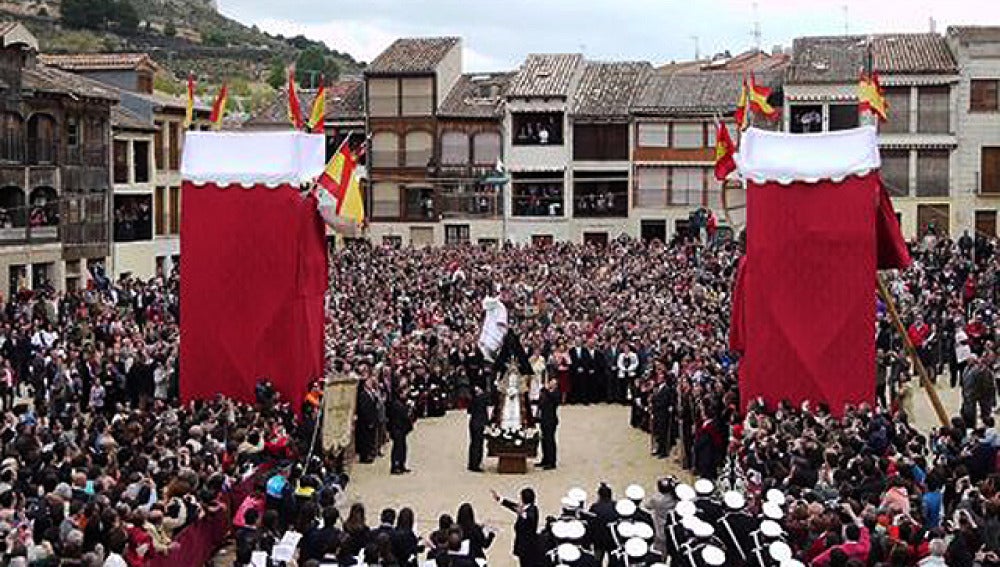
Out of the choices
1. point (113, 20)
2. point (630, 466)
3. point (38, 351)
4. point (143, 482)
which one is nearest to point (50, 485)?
point (143, 482)

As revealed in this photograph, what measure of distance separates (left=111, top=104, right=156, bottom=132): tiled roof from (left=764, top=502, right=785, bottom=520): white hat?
38.5 meters

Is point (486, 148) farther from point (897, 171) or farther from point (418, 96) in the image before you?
point (897, 171)

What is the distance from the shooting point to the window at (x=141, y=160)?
50.4 m

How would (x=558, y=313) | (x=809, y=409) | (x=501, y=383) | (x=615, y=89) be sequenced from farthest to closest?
1. (x=615, y=89)
2. (x=558, y=313)
3. (x=501, y=383)
4. (x=809, y=409)

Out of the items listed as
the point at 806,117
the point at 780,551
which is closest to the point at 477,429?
the point at 780,551

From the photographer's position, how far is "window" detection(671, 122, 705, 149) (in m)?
56.2

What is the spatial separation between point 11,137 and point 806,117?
1049 inches

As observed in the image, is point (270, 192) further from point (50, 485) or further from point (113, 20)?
point (113, 20)

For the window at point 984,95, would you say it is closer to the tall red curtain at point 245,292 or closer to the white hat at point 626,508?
the tall red curtain at point 245,292

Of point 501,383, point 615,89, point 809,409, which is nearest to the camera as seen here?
point 809,409

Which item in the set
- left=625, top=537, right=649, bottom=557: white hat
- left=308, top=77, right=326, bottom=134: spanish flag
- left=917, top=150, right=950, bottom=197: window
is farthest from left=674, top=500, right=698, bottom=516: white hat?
left=917, top=150, right=950, bottom=197: window

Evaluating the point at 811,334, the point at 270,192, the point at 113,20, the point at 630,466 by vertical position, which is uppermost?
the point at 113,20

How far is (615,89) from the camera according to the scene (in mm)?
58750

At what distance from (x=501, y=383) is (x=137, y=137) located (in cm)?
2923
